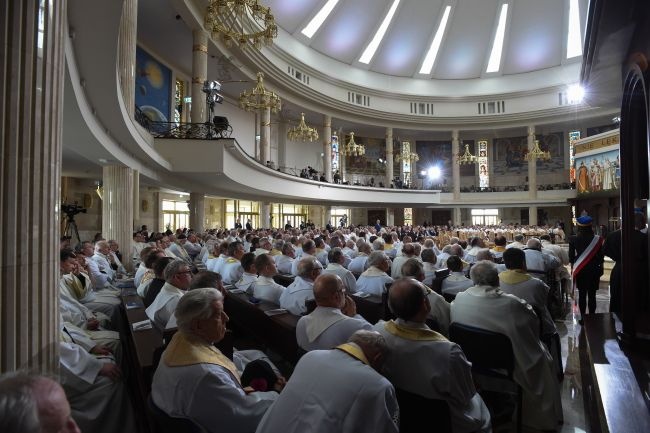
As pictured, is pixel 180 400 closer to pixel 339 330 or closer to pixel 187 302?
pixel 187 302

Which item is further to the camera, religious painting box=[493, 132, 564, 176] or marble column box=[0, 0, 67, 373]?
religious painting box=[493, 132, 564, 176]

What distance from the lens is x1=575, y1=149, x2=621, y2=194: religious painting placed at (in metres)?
17.8

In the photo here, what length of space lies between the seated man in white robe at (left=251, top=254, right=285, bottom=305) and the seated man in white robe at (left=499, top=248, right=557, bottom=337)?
2.41 meters

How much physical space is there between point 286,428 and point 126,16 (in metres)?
10.2

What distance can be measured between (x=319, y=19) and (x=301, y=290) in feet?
77.7

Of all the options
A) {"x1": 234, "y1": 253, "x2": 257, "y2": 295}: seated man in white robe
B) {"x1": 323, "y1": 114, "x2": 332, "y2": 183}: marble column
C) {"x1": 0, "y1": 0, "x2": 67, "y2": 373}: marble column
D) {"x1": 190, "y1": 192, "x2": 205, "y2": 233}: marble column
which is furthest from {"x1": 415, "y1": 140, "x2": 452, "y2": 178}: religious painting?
{"x1": 0, "y1": 0, "x2": 67, "y2": 373}: marble column

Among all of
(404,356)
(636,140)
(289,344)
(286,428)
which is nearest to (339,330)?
(404,356)

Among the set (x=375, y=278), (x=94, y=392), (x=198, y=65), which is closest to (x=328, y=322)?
(x=94, y=392)

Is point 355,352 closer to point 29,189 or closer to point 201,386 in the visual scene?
point 201,386

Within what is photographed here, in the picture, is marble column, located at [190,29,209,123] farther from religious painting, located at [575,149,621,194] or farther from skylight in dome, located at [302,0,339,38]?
religious painting, located at [575,149,621,194]

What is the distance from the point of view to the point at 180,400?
1710mm

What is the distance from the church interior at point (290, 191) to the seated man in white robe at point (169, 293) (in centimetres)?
2

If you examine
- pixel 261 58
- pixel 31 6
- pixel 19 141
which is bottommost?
pixel 19 141

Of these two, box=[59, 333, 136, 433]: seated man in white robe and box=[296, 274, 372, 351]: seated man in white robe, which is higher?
box=[296, 274, 372, 351]: seated man in white robe
